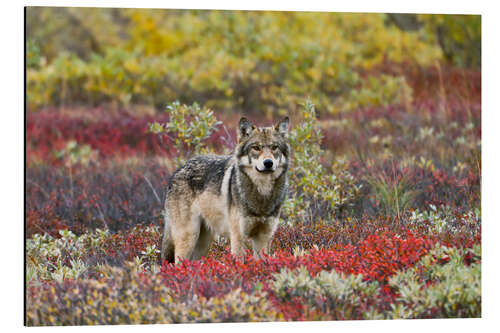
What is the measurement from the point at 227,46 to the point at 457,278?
401 inches

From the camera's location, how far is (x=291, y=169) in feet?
22.5

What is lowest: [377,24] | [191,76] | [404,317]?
[404,317]

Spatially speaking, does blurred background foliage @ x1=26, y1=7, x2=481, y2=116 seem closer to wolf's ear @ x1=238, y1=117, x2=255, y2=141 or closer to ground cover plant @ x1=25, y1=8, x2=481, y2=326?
ground cover plant @ x1=25, y1=8, x2=481, y2=326

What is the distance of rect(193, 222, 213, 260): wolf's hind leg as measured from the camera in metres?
5.52

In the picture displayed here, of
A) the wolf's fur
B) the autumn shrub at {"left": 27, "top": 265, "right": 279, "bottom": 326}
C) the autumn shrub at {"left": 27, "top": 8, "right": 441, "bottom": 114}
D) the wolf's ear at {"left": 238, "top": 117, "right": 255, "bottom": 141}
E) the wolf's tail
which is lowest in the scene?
the autumn shrub at {"left": 27, "top": 265, "right": 279, "bottom": 326}

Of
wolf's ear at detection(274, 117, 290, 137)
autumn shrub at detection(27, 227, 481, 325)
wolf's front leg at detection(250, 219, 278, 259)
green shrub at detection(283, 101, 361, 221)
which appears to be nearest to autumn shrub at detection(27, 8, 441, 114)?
green shrub at detection(283, 101, 361, 221)

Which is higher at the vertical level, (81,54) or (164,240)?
(81,54)

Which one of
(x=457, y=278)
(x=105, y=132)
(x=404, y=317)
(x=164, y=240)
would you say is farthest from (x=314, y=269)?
(x=105, y=132)

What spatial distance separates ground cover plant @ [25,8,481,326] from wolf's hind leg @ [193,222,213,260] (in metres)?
0.20

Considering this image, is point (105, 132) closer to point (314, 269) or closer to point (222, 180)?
point (222, 180)

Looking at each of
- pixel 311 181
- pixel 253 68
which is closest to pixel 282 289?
pixel 311 181

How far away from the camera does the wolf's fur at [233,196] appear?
4914 mm

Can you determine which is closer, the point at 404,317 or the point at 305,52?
the point at 404,317
